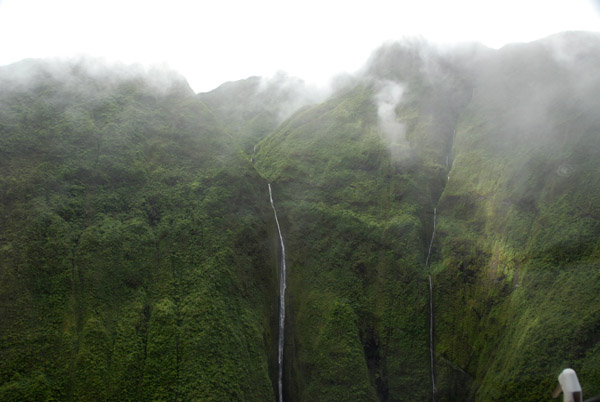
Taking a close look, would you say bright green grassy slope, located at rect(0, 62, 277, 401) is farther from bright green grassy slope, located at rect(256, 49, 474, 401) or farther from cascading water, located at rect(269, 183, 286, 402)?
bright green grassy slope, located at rect(256, 49, 474, 401)

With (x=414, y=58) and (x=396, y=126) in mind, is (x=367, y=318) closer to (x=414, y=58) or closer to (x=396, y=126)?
(x=396, y=126)

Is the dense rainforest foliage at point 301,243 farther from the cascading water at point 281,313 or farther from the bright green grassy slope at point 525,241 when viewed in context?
the cascading water at point 281,313

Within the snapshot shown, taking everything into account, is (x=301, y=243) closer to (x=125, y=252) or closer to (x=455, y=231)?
(x=455, y=231)

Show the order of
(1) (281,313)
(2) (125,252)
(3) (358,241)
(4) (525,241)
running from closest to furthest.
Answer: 1. (2) (125,252)
2. (4) (525,241)
3. (1) (281,313)
4. (3) (358,241)

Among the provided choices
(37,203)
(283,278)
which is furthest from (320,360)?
(37,203)

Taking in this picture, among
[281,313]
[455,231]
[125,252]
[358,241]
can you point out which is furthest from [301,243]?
[125,252]

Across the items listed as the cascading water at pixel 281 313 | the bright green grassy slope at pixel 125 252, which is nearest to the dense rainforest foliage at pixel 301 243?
the bright green grassy slope at pixel 125 252
